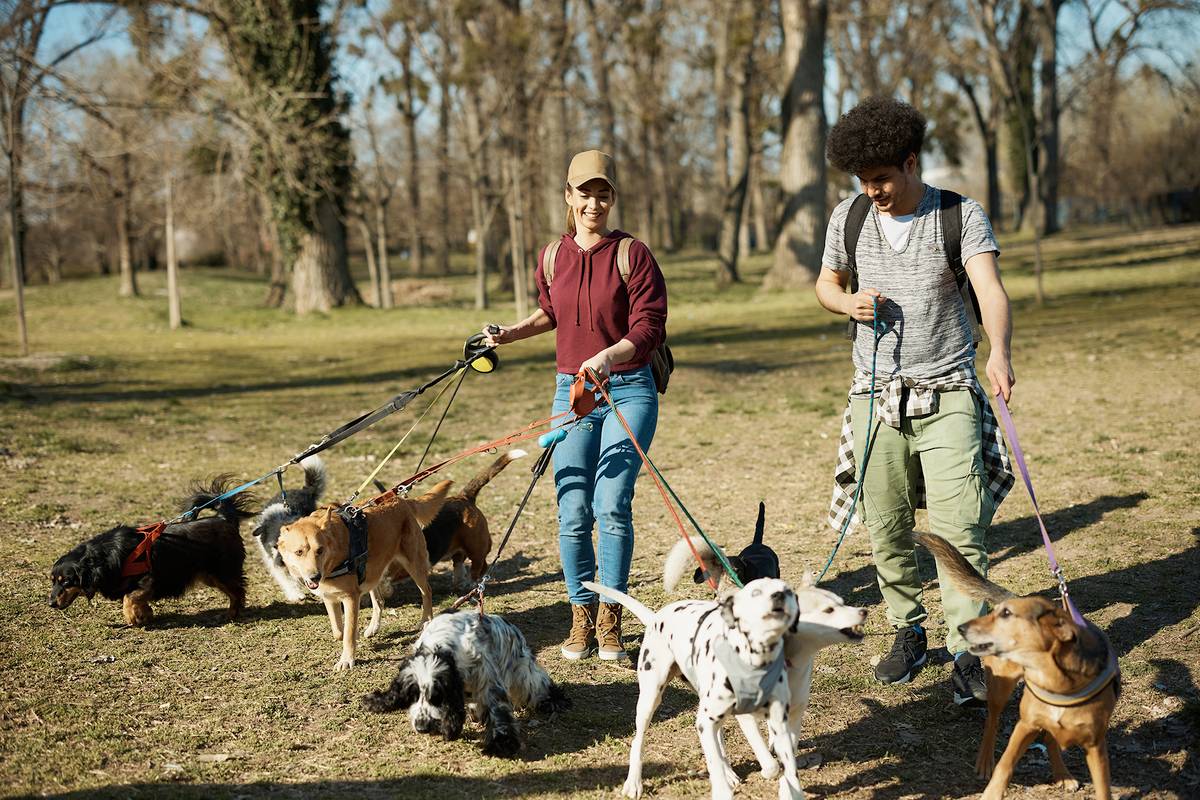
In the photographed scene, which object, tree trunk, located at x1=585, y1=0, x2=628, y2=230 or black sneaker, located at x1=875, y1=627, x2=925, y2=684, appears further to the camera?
tree trunk, located at x1=585, y1=0, x2=628, y2=230

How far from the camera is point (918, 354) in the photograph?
14.3 feet

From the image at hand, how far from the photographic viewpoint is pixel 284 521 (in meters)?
A: 5.79

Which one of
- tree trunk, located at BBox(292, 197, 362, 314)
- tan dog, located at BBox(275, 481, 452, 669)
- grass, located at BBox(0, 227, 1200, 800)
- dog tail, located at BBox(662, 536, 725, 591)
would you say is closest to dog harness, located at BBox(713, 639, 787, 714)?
grass, located at BBox(0, 227, 1200, 800)

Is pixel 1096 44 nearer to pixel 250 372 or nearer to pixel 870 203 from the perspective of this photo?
pixel 250 372

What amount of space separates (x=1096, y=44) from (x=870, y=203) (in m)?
39.5

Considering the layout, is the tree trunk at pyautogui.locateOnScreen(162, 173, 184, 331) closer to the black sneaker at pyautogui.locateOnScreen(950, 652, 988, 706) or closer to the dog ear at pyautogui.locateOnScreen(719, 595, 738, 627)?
the black sneaker at pyautogui.locateOnScreen(950, 652, 988, 706)

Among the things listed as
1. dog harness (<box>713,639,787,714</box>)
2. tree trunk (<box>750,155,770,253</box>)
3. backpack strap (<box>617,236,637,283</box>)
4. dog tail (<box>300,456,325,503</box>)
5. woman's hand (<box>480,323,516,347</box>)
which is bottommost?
dog harness (<box>713,639,787,714</box>)

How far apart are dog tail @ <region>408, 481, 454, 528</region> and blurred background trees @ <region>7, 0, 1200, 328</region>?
14.2m

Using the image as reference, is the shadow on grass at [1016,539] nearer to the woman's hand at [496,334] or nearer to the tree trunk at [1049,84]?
the woman's hand at [496,334]

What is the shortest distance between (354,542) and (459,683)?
4.17 ft

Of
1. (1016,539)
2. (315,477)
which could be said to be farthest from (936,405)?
(315,477)

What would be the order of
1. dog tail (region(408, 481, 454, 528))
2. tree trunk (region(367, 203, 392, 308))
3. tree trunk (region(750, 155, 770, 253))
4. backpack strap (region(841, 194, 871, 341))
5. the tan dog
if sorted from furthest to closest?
tree trunk (region(750, 155, 770, 253)) < tree trunk (region(367, 203, 392, 308)) < dog tail (region(408, 481, 454, 528)) < the tan dog < backpack strap (region(841, 194, 871, 341))

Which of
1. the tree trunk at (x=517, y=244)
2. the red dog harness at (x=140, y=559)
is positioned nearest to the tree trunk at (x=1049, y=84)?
the tree trunk at (x=517, y=244)

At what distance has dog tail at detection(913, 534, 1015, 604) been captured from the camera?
3.99 metres
